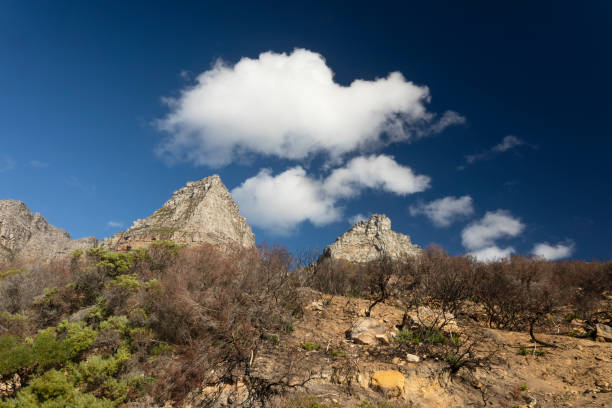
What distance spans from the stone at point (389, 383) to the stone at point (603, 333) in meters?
8.64

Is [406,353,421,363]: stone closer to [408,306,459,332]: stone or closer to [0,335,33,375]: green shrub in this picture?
[408,306,459,332]: stone

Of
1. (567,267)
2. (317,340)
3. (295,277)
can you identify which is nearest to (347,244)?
(567,267)

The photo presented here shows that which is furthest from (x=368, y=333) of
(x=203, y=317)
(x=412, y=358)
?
(x=203, y=317)

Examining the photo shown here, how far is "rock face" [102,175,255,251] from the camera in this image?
5436 centimetres

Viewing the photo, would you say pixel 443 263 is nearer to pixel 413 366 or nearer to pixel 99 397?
pixel 413 366

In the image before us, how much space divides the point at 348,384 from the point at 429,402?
2423 mm

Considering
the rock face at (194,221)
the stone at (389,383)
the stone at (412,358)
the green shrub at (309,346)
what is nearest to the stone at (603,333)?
the stone at (412,358)

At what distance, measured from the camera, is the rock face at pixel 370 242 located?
70938 millimetres

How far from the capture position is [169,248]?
71.7ft

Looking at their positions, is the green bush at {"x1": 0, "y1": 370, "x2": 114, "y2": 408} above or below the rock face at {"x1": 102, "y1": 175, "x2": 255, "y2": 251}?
below

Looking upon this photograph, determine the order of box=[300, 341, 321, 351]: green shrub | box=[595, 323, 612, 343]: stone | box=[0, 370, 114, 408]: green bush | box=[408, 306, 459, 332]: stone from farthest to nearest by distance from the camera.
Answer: box=[408, 306, 459, 332]: stone
box=[300, 341, 321, 351]: green shrub
box=[595, 323, 612, 343]: stone
box=[0, 370, 114, 408]: green bush

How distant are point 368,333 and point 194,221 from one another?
5511 cm

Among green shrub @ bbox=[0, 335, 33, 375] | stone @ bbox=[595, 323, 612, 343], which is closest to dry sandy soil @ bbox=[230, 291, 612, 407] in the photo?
stone @ bbox=[595, 323, 612, 343]

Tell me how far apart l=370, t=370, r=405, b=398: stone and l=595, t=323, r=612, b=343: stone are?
8.64 metres
